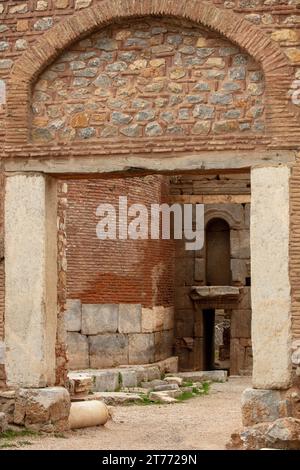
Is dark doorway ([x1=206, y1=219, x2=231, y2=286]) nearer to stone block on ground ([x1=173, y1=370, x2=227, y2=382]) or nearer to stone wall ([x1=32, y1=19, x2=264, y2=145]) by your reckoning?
stone block on ground ([x1=173, y1=370, x2=227, y2=382])

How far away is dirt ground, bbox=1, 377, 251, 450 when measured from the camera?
8.80 m

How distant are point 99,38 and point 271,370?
12.9 ft

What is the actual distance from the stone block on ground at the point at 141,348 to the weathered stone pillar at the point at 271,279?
9.05 metres

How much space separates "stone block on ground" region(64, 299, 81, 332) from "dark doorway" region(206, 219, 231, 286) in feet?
17.1

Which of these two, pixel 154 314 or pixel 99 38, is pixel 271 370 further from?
pixel 154 314

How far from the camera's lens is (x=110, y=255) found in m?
17.1

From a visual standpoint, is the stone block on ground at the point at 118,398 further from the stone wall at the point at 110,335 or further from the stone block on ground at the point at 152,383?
the stone wall at the point at 110,335

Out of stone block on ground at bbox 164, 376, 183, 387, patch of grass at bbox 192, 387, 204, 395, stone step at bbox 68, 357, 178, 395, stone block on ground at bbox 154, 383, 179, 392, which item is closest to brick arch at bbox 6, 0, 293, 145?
stone step at bbox 68, 357, 178, 395

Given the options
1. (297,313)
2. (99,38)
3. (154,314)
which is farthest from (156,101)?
(154,314)

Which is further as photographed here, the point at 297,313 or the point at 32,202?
the point at 32,202

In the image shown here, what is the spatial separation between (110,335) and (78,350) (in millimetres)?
830

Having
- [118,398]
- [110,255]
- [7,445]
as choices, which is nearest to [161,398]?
[118,398]

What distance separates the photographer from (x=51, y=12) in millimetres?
9211

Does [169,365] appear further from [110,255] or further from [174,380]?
[110,255]
